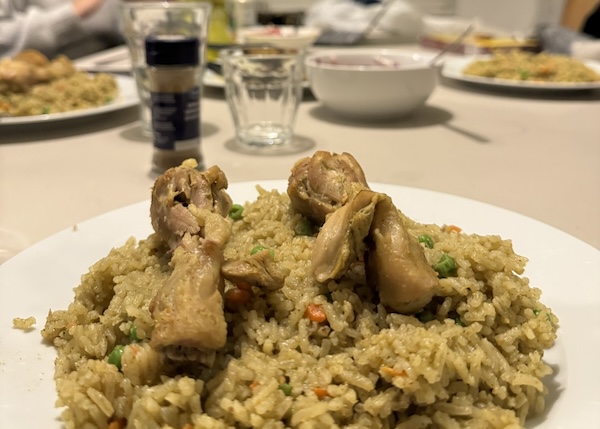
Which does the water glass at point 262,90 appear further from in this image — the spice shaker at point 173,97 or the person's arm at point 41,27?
the person's arm at point 41,27

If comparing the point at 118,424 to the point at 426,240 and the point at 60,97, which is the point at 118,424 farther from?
the point at 60,97

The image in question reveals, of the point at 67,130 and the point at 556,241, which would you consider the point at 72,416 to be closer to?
the point at 556,241

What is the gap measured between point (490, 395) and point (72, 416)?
76cm

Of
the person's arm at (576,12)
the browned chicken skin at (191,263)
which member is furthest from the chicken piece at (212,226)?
the person's arm at (576,12)

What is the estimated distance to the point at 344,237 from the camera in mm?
1200

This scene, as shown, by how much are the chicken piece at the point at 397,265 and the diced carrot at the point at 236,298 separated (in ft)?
0.87

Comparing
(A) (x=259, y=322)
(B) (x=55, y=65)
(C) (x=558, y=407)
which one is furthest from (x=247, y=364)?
(B) (x=55, y=65)

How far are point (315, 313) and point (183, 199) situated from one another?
1.43 feet

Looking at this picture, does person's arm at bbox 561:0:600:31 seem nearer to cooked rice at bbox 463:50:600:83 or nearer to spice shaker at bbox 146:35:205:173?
cooked rice at bbox 463:50:600:83

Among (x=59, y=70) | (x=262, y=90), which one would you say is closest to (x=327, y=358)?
(x=262, y=90)

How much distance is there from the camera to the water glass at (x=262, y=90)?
287 cm

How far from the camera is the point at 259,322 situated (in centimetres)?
121

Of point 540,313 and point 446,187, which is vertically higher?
point 540,313

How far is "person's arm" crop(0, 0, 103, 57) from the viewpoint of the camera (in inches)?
218
